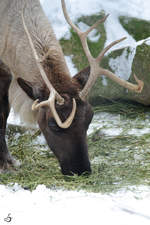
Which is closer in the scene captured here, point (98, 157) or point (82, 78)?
point (82, 78)

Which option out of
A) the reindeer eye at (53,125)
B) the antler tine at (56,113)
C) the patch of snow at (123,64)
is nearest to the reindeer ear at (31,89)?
the reindeer eye at (53,125)

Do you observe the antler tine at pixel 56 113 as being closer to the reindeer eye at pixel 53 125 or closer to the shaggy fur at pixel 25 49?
the reindeer eye at pixel 53 125

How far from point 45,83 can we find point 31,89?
0.26 meters

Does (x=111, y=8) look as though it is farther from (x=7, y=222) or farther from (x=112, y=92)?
(x=7, y=222)

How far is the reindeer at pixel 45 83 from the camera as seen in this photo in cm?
394

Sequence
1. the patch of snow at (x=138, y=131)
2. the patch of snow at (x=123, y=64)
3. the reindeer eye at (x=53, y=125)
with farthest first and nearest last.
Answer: the patch of snow at (x=123, y=64) < the patch of snow at (x=138, y=131) < the reindeer eye at (x=53, y=125)

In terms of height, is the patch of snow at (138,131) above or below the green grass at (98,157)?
below

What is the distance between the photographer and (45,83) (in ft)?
13.5

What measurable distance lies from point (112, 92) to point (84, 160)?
277 cm

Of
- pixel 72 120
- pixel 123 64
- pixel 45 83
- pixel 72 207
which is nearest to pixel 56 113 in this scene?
pixel 72 120

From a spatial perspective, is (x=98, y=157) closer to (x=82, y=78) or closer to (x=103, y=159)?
(x=103, y=159)

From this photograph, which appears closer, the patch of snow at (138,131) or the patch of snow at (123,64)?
the patch of snow at (138,131)

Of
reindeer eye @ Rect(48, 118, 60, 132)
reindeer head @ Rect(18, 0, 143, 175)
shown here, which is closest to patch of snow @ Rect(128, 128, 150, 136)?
reindeer head @ Rect(18, 0, 143, 175)

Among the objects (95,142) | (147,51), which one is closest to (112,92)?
(147,51)
